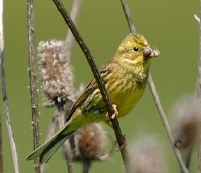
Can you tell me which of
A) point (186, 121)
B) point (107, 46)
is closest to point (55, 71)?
point (186, 121)

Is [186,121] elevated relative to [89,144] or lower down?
lower down

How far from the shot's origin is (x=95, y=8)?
→ 14.2m

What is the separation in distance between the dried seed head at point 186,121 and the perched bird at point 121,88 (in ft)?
2.64

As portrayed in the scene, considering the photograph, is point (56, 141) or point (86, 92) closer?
point (56, 141)

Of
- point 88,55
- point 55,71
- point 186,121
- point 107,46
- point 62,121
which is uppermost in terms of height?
point 107,46

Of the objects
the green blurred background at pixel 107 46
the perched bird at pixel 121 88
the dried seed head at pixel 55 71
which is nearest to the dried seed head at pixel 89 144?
the perched bird at pixel 121 88

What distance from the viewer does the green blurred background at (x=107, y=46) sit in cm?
829

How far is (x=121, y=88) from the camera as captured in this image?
4098 millimetres

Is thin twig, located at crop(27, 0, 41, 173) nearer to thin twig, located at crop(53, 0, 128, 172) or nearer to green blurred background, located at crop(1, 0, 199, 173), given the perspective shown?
thin twig, located at crop(53, 0, 128, 172)

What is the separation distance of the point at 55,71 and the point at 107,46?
761cm

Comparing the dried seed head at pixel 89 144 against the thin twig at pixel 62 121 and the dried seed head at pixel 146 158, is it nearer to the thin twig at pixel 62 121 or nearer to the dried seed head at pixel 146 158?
the thin twig at pixel 62 121

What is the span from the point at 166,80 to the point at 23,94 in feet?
5.50

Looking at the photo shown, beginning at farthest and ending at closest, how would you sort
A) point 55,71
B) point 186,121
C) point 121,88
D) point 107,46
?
point 107,46
point 121,88
point 55,71
point 186,121

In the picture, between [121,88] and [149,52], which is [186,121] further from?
[121,88]
